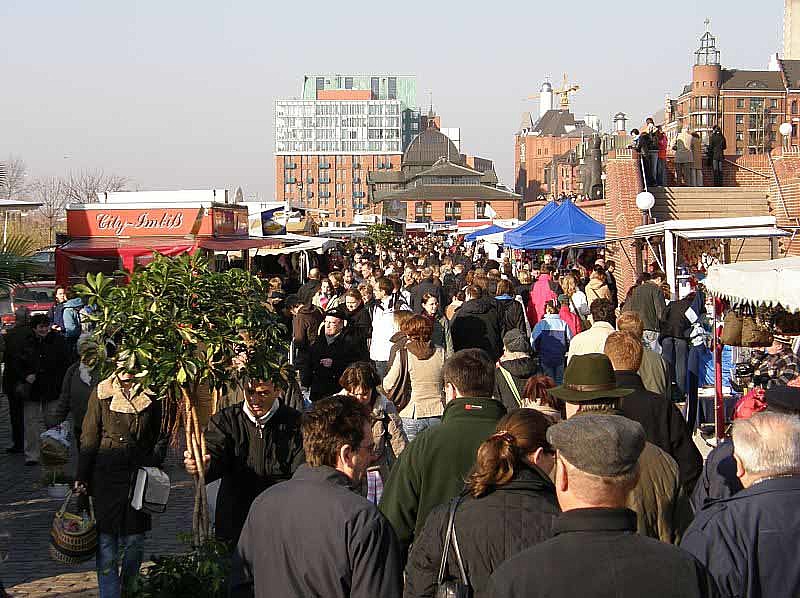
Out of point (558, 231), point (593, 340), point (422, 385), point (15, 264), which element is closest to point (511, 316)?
point (593, 340)

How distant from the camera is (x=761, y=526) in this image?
3.77 meters

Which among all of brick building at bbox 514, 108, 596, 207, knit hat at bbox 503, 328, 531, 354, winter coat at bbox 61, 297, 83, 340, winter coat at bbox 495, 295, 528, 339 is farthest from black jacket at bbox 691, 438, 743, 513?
brick building at bbox 514, 108, 596, 207

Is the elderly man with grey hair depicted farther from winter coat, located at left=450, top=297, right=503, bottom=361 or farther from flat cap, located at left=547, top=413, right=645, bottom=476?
winter coat, located at left=450, top=297, right=503, bottom=361

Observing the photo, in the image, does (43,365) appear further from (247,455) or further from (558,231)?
(558,231)

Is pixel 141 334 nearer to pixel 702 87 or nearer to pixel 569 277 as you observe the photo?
pixel 569 277

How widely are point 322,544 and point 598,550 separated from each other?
1274mm

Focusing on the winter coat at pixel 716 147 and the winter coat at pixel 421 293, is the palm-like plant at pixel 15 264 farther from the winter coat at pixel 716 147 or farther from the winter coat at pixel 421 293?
the winter coat at pixel 716 147

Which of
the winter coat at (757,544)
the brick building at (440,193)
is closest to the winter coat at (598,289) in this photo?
the winter coat at (757,544)

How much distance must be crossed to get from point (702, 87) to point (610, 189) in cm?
11165

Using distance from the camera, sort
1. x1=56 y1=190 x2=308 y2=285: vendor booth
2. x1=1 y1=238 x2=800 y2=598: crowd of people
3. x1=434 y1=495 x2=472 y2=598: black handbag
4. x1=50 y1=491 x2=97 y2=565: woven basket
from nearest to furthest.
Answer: x1=1 y1=238 x2=800 y2=598: crowd of people
x1=434 y1=495 x2=472 y2=598: black handbag
x1=50 y1=491 x2=97 y2=565: woven basket
x1=56 y1=190 x2=308 y2=285: vendor booth

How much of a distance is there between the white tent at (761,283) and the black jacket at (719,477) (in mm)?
2202

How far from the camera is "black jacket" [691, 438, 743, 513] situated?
4797 millimetres

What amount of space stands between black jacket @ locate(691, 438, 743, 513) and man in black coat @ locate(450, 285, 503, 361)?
700 centimetres

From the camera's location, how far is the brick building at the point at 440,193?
91.4 m
